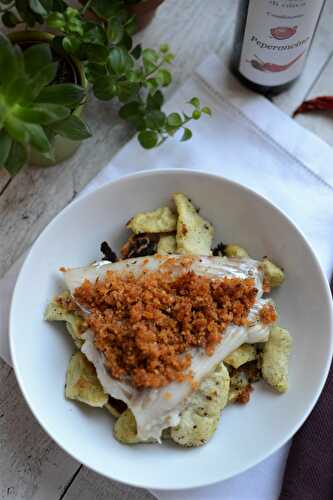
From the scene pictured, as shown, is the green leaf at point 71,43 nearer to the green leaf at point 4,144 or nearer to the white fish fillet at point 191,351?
the green leaf at point 4,144

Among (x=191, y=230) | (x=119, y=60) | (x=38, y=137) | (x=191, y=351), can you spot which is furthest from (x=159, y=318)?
(x=119, y=60)

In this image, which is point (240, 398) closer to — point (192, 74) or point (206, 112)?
point (206, 112)

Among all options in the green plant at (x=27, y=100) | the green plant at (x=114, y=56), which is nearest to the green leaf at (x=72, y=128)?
the green plant at (x=27, y=100)

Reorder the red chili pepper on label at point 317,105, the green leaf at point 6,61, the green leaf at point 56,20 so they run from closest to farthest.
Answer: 1. the green leaf at point 6,61
2. the green leaf at point 56,20
3. the red chili pepper on label at point 317,105

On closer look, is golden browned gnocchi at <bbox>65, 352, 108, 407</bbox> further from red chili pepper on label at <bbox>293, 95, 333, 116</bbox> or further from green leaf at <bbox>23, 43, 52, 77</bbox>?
red chili pepper on label at <bbox>293, 95, 333, 116</bbox>

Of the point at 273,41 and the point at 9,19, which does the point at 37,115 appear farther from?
the point at 273,41
